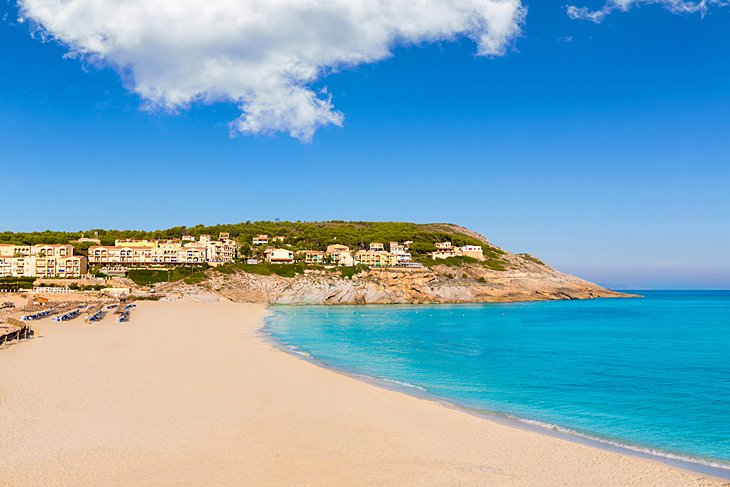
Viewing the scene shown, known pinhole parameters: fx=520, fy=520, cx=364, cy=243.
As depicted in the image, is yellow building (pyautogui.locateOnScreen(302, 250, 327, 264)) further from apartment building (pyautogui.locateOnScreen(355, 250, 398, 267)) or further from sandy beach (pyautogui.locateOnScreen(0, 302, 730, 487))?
sandy beach (pyautogui.locateOnScreen(0, 302, 730, 487))

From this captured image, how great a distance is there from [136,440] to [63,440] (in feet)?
5.63

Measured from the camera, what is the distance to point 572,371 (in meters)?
25.8

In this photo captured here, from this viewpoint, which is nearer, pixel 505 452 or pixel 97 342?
pixel 505 452

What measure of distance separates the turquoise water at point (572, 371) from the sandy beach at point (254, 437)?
7.93 feet

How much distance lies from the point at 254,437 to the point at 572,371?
18037mm

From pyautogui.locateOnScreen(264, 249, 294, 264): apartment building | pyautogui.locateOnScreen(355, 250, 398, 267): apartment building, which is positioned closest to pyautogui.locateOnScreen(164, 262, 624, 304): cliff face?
pyautogui.locateOnScreen(355, 250, 398, 267): apartment building

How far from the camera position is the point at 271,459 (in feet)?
39.0

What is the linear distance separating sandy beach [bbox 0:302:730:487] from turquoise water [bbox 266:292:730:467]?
2.42m

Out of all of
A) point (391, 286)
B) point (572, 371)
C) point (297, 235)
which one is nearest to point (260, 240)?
point (297, 235)

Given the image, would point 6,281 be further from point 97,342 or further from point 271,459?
point 271,459

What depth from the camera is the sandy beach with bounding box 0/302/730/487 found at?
11.0 meters

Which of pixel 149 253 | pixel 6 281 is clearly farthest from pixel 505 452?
pixel 149 253

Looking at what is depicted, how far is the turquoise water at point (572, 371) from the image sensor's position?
15.7m

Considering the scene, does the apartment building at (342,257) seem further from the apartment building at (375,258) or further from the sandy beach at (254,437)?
the sandy beach at (254,437)
